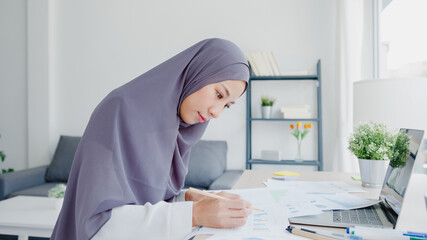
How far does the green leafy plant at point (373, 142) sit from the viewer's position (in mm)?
1316

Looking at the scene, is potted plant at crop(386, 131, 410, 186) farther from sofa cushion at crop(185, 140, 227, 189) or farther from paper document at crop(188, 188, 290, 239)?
sofa cushion at crop(185, 140, 227, 189)

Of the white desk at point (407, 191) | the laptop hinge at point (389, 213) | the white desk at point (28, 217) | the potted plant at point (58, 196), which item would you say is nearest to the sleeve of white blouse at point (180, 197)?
the white desk at point (407, 191)

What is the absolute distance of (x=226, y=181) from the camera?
269 cm

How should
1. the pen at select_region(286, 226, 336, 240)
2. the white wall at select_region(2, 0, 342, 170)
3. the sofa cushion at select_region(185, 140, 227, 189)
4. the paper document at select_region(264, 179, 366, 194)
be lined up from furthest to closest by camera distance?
the white wall at select_region(2, 0, 342, 170) → the sofa cushion at select_region(185, 140, 227, 189) → the paper document at select_region(264, 179, 366, 194) → the pen at select_region(286, 226, 336, 240)

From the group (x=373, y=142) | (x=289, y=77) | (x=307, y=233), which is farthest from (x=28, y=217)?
(x=289, y=77)

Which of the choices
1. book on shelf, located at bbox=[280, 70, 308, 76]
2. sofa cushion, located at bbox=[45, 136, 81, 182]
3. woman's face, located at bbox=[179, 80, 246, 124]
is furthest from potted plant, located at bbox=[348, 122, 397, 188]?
sofa cushion, located at bbox=[45, 136, 81, 182]

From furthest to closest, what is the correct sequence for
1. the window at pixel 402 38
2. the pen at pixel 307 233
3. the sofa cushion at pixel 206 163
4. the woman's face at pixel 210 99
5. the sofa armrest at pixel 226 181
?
the sofa cushion at pixel 206 163
the sofa armrest at pixel 226 181
the window at pixel 402 38
the woman's face at pixel 210 99
the pen at pixel 307 233

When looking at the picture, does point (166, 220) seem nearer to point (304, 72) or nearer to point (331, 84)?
point (304, 72)

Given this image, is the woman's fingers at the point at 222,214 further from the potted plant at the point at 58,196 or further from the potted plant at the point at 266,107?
the potted plant at the point at 266,107

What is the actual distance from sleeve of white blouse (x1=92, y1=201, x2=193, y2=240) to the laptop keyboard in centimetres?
38

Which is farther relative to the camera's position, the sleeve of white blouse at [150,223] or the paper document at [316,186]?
the paper document at [316,186]

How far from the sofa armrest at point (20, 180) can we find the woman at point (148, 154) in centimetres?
219

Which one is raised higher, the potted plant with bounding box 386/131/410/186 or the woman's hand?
the potted plant with bounding box 386/131/410/186

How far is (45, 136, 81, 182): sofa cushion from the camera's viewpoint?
10.7ft
